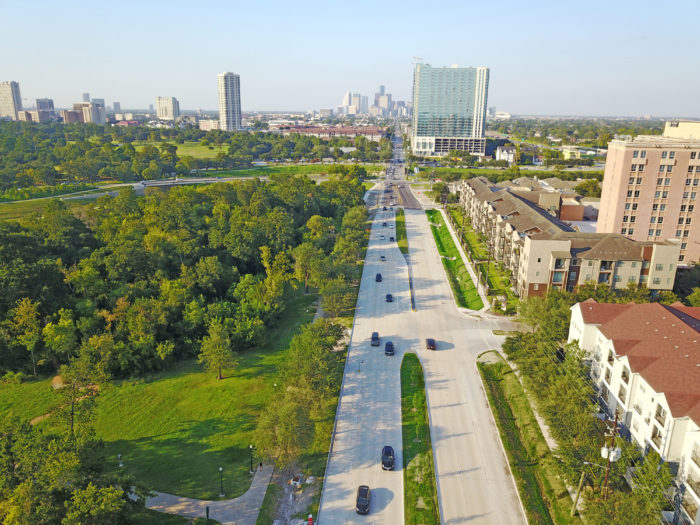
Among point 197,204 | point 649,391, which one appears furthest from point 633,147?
point 197,204

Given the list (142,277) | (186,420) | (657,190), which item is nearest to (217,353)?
→ (186,420)

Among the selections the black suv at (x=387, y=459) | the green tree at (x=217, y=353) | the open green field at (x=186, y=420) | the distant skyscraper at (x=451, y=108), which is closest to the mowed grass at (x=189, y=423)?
the open green field at (x=186, y=420)

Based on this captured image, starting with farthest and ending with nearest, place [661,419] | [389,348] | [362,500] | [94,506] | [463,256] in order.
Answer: [463,256], [389,348], [661,419], [362,500], [94,506]

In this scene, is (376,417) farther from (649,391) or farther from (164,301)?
(164,301)

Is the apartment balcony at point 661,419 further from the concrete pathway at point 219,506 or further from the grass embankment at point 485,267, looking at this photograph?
the grass embankment at point 485,267

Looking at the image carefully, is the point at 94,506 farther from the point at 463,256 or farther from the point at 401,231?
the point at 401,231

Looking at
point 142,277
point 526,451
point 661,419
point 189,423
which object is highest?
point 661,419
